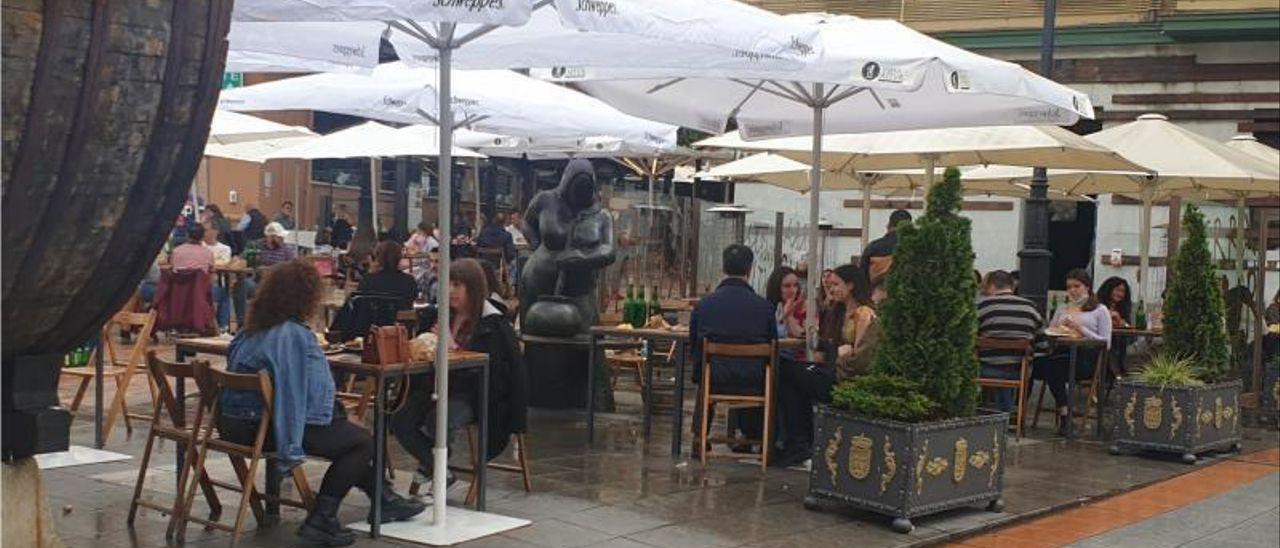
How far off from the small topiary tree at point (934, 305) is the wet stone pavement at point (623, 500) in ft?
2.63

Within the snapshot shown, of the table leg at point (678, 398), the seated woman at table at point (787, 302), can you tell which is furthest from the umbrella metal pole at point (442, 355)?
the seated woman at table at point (787, 302)

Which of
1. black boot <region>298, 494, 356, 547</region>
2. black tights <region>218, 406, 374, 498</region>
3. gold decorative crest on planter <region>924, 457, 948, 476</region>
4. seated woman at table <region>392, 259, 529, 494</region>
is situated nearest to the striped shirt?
gold decorative crest on planter <region>924, 457, 948, 476</region>

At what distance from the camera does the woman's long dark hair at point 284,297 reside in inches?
236

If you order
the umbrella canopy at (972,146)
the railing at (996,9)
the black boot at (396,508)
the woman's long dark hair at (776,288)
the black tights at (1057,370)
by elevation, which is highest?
the railing at (996,9)

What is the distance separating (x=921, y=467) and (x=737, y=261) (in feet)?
6.84

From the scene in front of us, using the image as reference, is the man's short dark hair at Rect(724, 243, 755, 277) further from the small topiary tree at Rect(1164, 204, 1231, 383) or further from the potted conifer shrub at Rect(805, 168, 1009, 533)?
the small topiary tree at Rect(1164, 204, 1231, 383)

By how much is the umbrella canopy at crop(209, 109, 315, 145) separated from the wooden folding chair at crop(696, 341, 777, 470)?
7848 millimetres

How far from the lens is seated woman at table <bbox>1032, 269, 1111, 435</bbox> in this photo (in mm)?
11406

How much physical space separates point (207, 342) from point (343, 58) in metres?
1.74

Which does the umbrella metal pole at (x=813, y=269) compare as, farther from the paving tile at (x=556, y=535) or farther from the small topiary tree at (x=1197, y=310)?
the small topiary tree at (x=1197, y=310)

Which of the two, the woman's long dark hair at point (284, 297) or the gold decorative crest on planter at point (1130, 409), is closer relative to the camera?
the woman's long dark hair at point (284, 297)

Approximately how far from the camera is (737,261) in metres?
8.74

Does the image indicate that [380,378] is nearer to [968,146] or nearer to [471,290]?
[471,290]

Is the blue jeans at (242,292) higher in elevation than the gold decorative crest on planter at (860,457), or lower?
higher
